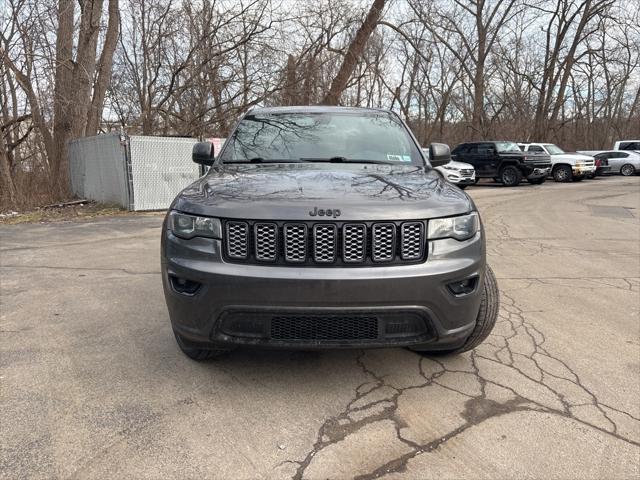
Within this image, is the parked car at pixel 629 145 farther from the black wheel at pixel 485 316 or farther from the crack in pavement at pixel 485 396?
the black wheel at pixel 485 316

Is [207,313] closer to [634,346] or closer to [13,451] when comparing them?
[13,451]

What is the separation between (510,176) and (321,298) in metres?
20.0

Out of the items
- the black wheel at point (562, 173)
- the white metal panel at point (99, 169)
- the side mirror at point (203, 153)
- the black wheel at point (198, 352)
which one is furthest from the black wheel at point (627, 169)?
the black wheel at point (198, 352)

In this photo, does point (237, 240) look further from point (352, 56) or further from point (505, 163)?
point (505, 163)

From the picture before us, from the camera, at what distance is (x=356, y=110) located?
4.34 metres

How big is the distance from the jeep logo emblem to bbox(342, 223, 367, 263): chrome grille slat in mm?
82

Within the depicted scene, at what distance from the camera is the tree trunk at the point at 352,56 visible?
18375mm

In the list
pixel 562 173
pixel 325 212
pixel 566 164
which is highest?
pixel 325 212

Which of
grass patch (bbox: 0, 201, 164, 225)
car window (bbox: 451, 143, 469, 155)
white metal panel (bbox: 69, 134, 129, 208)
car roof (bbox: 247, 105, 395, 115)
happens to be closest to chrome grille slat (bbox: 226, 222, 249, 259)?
car roof (bbox: 247, 105, 395, 115)

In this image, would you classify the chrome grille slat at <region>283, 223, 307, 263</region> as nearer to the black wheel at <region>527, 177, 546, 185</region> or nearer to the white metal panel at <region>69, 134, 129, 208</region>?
the white metal panel at <region>69, 134, 129, 208</region>

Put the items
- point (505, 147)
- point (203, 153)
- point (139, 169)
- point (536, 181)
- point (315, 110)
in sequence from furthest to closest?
1. point (536, 181)
2. point (505, 147)
3. point (139, 169)
4. point (315, 110)
5. point (203, 153)

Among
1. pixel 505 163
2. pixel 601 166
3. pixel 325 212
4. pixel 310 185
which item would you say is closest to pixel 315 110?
pixel 310 185

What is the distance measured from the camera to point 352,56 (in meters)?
18.5

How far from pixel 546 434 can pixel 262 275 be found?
165cm
